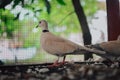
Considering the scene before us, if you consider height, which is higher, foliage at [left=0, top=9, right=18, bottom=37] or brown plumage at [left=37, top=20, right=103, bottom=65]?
foliage at [left=0, top=9, right=18, bottom=37]

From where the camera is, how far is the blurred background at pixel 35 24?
414cm

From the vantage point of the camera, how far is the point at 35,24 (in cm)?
415

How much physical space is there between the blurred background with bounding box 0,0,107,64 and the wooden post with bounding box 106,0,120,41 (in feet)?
0.85

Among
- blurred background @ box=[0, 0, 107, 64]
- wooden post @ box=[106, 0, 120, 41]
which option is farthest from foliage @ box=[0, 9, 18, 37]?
wooden post @ box=[106, 0, 120, 41]

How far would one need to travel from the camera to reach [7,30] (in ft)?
13.9

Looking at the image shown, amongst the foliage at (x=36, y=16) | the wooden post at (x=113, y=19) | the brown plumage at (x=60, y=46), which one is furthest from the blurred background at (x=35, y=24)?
the brown plumage at (x=60, y=46)

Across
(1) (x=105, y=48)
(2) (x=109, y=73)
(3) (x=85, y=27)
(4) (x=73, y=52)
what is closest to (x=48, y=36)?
(4) (x=73, y=52)

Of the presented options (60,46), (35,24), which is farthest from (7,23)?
(60,46)

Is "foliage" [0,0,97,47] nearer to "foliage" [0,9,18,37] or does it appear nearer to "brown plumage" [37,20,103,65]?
"foliage" [0,9,18,37]

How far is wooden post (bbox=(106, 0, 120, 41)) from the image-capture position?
12.8ft

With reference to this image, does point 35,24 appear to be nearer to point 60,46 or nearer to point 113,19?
point 113,19

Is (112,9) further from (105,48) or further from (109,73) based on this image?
(109,73)

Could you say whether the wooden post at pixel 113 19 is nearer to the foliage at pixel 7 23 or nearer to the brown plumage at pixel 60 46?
the brown plumage at pixel 60 46

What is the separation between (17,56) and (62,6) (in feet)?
2.72
